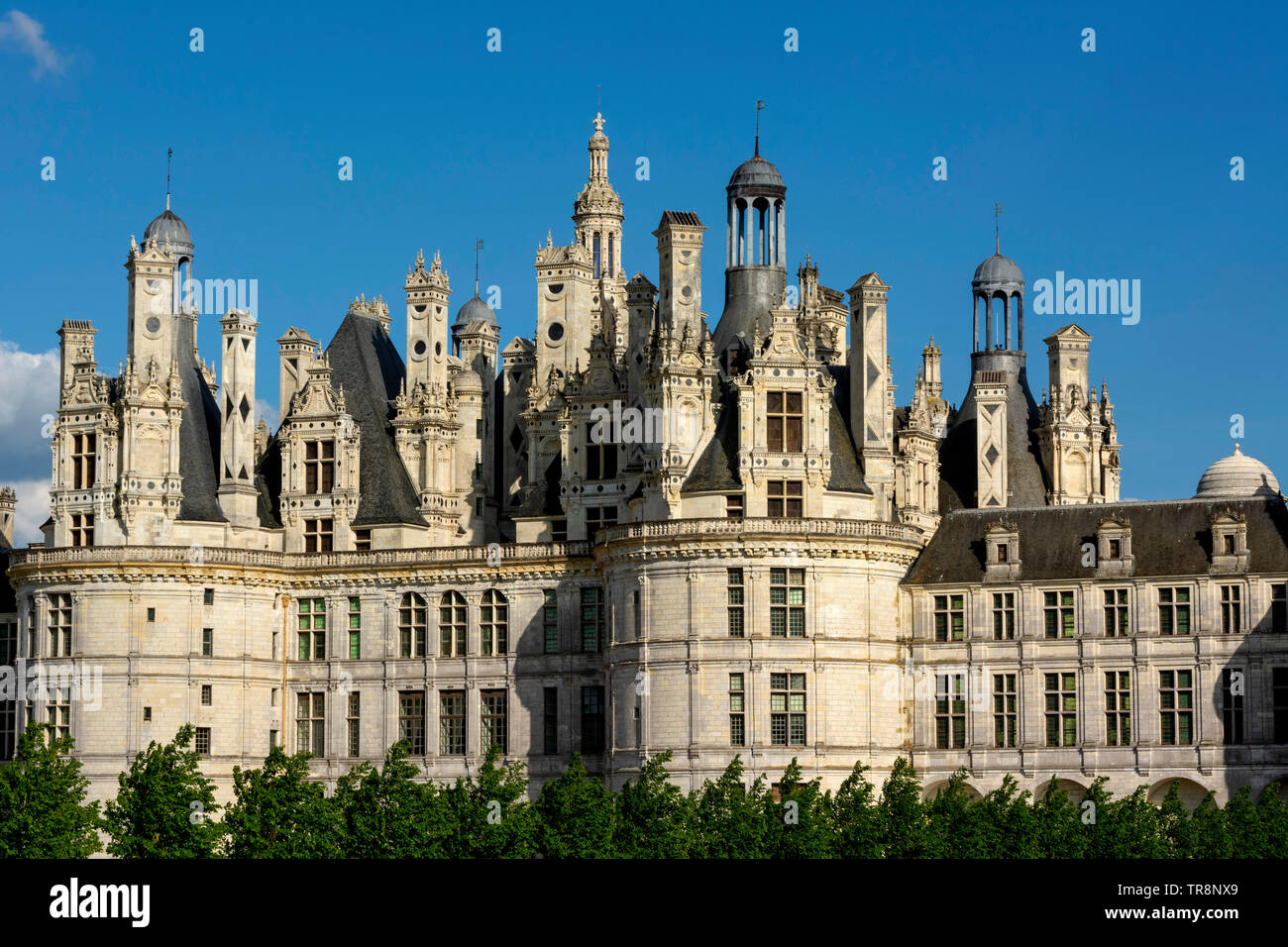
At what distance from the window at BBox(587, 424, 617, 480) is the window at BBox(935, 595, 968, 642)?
531 inches

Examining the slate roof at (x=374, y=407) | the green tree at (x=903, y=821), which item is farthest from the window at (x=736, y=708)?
the slate roof at (x=374, y=407)

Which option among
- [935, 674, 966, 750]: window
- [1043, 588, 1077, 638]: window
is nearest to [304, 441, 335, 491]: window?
[935, 674, 966, 750]: window

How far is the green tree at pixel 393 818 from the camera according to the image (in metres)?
69.2

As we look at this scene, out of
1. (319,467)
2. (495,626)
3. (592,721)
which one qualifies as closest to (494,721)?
(495,626)

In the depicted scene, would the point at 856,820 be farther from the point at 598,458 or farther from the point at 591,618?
the point at 598,458

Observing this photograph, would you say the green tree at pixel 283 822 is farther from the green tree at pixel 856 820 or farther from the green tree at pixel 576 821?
the green tree at pixel 856 820

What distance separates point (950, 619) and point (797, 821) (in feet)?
47.7

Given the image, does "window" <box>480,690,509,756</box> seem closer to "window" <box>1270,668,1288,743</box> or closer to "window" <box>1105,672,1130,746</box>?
"window" <box>1105,672,1130,746</box>

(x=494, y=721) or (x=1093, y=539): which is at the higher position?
(x=1093, y=539)

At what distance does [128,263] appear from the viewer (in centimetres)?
9388

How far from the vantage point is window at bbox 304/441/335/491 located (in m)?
95.1

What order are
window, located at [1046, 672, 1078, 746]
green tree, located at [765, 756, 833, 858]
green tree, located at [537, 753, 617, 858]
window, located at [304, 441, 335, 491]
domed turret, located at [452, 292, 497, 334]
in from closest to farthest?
green tree, located at [537, 753, 617, 858] → green tree, located at [765, 756, 833, 858] → window, located at [1046, 672, 1078, 746] → window, located at [304, 441, 335, 491] → domed turret, located at [452, 292, 497, 334]

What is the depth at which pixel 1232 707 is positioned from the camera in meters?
82.1
